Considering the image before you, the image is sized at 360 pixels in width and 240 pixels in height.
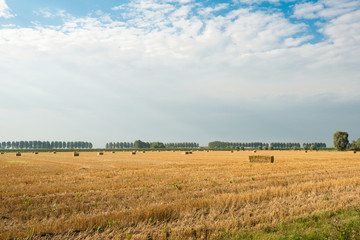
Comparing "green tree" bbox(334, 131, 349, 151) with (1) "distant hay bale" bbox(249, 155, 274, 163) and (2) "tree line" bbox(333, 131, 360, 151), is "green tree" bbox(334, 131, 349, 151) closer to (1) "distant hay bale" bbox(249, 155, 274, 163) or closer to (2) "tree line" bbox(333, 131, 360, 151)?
(2) "tree line" bbox(333, 131, 360, 151)

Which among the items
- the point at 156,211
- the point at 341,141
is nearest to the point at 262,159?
the point at 156,211

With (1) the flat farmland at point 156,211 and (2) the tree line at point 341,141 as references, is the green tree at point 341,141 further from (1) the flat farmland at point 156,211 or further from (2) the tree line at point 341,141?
(1) the flat farmland at point 156,211

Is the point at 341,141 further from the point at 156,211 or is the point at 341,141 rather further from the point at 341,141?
the point at 156,211

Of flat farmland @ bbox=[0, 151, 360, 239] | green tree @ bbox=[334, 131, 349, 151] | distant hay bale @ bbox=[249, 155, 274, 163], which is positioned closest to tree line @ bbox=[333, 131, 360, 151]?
green tree @ bbox=[334, 131, 349, 151]

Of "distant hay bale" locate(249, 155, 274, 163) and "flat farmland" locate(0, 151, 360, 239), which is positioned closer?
"flat farmland" locate(0, 151, 360, 239)

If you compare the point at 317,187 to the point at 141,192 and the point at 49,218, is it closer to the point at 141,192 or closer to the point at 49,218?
the point at 141,192

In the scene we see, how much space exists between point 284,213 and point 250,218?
1.25 m

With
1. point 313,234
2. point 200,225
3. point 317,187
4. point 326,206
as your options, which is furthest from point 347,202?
point 200,225

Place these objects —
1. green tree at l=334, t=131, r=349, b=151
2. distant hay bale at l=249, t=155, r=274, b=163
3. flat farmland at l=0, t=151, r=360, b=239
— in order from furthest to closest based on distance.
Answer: green tree at l=334, t=131, r=349, b=151
distant hay bale at l=249, t=155, r=274, b=163
flat farmland at l=0, t=151, r=360, b=239

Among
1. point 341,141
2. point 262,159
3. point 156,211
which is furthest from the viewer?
point 341,141

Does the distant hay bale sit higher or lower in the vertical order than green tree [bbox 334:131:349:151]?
lower

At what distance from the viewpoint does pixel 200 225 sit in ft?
24.1

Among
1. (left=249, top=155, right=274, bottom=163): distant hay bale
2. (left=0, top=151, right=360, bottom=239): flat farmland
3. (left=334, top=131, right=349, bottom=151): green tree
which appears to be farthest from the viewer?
(left=334, top=131, right=349, bottom=151): green tree

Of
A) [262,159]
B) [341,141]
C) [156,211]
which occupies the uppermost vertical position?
[341,141]
